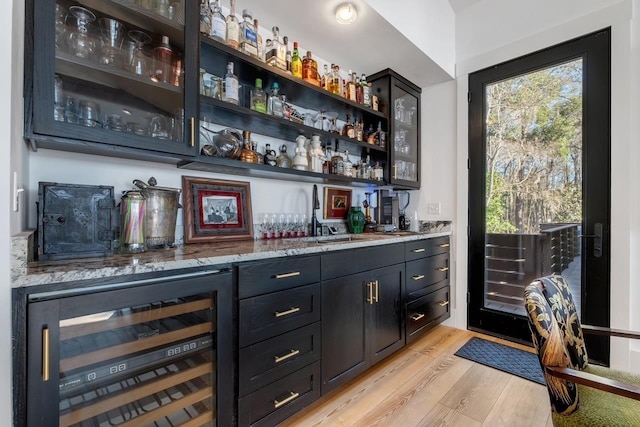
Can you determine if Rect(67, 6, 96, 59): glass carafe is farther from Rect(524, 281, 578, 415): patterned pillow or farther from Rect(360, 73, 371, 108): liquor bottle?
Rect(524, 281, 578, 415): patterned pillow

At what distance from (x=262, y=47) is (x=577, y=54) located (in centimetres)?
239

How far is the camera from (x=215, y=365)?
122 centimetres

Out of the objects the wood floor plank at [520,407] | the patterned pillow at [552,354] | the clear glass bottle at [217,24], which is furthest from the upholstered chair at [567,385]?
the clear glass bottle at [217,24]

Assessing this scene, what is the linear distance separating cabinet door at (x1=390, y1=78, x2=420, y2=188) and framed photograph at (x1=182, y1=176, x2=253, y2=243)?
4.68 feet

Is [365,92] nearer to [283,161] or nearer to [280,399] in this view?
[283,161]

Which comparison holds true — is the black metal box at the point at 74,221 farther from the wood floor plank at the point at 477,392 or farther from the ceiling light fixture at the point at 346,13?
the wood floor plank at the point at 477,392

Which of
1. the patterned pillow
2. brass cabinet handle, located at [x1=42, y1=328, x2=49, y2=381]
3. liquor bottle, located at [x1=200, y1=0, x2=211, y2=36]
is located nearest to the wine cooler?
brass cabinet handle, located at [x1=42, y1=328, x2=49, y2=381]

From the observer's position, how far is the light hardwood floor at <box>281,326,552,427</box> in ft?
5.16

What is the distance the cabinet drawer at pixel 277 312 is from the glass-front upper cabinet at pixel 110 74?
826mm

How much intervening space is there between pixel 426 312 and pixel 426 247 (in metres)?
0.57

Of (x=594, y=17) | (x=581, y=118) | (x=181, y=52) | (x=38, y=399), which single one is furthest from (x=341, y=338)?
(x=594, y=17)

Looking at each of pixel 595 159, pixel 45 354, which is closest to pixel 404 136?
pixel 595 159

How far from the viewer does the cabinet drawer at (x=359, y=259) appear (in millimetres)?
1668

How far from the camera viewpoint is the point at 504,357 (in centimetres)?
224
